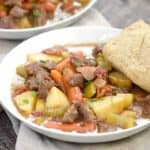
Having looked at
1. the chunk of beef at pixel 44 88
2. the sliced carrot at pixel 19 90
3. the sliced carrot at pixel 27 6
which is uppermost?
the sliced carrot at pixel 27 6

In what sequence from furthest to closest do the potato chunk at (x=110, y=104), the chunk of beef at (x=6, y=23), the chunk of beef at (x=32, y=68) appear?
1. the chunk of beef at (x=6, y=23)
2. the chunk of beef at (x=32, y=68)
3. the potato chunk at (x=110, y=104)

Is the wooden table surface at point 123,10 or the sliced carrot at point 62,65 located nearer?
the sliced carrot at point 62,65

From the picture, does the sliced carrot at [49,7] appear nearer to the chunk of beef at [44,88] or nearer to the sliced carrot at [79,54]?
the sliced carrot at [79,54]

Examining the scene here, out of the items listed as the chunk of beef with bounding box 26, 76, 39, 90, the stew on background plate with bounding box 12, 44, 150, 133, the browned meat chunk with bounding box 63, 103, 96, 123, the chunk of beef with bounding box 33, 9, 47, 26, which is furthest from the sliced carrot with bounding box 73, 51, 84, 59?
the chunk of beef with bounding box 33, 9, 47, 26

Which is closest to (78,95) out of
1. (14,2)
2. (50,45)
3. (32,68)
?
(32,68)

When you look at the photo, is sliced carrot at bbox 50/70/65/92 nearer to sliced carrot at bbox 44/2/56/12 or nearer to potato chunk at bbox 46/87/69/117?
potato chunk at bbox 46/87/69/117

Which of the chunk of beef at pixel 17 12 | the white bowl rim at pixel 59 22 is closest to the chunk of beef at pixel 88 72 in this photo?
the white bowl rim at pixel 59 22
